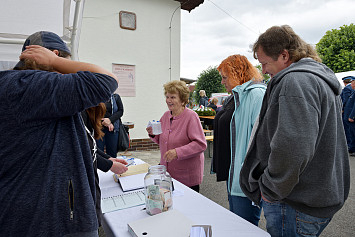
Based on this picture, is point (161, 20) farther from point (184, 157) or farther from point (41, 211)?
point (41, 211)

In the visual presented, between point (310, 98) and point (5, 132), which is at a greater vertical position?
point (310, 98)

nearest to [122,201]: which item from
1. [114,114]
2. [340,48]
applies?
[114,114]

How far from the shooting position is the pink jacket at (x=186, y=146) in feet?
6.89

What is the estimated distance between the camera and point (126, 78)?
5801 millimetres

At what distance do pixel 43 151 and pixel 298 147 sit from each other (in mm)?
999

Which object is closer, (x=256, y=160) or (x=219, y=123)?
(x=256, y=160)

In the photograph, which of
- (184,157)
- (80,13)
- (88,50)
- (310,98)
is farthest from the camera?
(88,50)

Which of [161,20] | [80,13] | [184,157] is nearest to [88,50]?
[161,20]

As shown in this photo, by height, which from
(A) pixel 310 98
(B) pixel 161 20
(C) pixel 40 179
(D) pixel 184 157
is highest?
(B) pixel 161 20

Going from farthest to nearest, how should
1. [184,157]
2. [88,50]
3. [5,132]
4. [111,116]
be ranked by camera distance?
[88,50] < [111,116] < [184,157] < [5,132]

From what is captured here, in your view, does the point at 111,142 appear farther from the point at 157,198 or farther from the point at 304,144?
the point at 304,144

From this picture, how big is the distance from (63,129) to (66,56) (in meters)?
0.36

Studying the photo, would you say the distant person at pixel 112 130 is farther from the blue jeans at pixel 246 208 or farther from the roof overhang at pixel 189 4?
the roof overhang at pixel 189 4

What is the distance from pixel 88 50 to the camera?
5.32 meters
